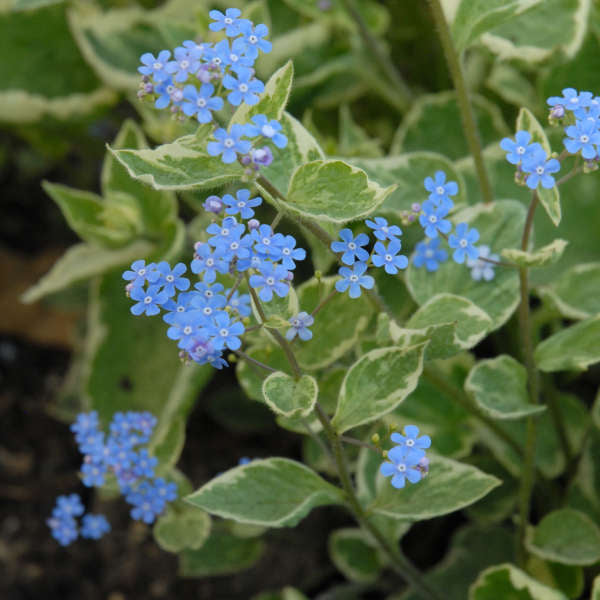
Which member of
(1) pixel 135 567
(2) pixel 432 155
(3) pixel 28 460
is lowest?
(1) pixel 135 567

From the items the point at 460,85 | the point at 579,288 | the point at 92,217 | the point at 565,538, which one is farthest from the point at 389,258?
the point at 92,217

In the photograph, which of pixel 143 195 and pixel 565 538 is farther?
Answer: pixel 143 195

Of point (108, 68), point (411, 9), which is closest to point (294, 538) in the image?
point (108, 68)

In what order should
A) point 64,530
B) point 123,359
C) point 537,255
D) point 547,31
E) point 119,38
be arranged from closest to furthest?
point 537,255, point 64,530, point 547,31, point 123,359, point 119,38

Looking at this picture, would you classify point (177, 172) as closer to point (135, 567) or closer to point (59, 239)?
point (135, 567)

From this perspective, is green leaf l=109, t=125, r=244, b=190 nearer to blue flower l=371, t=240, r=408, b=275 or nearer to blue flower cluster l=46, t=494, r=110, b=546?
blue flower l=371, t=240, r=408, b=275

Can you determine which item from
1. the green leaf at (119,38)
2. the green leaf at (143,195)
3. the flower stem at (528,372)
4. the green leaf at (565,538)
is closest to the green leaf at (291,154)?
the flower stem at (528,372)

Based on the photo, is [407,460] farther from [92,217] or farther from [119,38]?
[119,38]

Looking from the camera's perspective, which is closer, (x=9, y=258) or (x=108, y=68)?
(x=108, y=68)
